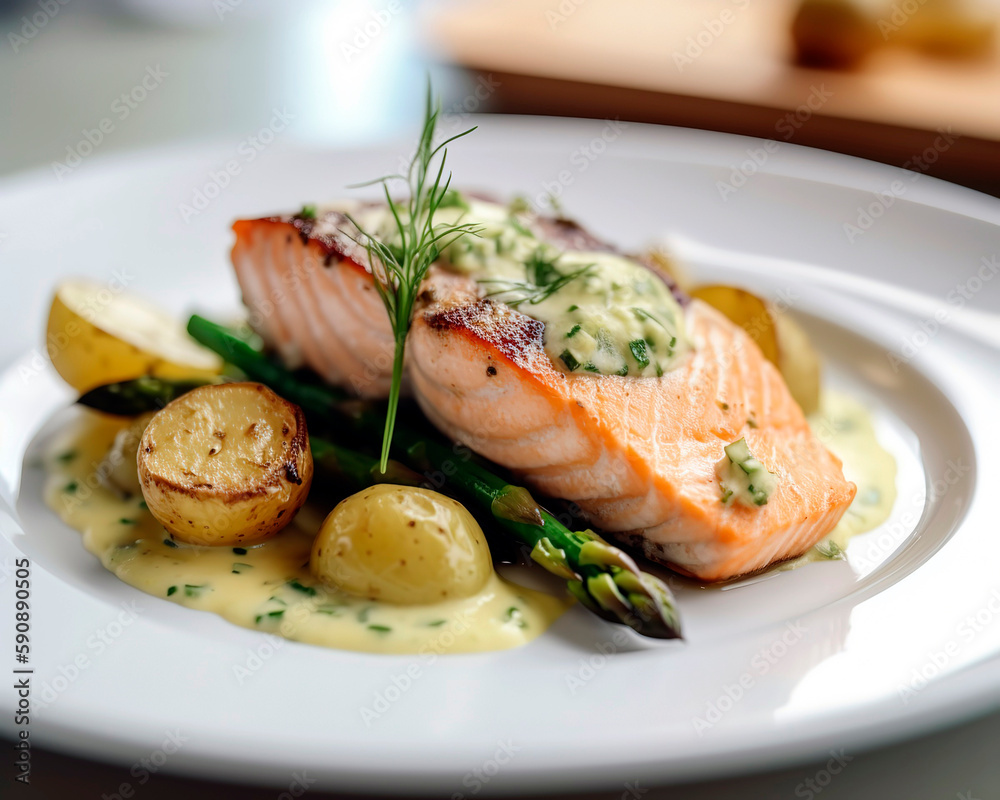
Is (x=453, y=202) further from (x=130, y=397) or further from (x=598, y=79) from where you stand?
(x=598, y=79)

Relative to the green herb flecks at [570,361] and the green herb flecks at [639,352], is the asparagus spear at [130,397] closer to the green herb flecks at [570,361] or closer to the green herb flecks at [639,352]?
the green herb flecks at [570,361]

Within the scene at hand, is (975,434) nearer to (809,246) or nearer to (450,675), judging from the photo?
(809,246)

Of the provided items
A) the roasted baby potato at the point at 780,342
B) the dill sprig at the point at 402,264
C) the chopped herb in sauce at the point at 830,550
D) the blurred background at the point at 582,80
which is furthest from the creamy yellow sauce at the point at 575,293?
the blurred background at the point at 582,80

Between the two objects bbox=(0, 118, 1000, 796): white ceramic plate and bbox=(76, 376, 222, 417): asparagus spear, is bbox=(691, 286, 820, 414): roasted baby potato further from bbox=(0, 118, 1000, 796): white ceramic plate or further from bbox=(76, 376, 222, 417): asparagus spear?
bbox=(76, 376, 222, 417): asparagus spear

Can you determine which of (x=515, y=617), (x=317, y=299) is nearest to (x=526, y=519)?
(x=515, y=617)

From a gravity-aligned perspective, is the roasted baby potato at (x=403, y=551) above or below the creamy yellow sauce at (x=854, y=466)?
below

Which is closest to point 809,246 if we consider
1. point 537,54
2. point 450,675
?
point 537,54
